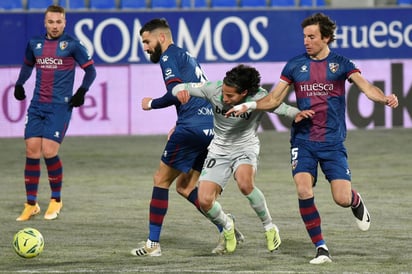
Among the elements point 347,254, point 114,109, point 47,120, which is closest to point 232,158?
point 347,254

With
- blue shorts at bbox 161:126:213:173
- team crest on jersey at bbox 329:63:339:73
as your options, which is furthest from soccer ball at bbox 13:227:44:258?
team crest on jersey at bbox 329:63:339:73

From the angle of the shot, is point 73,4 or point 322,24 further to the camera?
point 73,4

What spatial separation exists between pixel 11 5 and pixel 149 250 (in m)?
12.7

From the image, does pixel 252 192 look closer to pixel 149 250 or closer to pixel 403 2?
pixel 149 250

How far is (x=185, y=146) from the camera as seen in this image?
9.32 meters

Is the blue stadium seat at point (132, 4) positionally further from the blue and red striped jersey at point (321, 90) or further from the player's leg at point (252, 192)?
the blue and red striped jersey at point (321, 90)

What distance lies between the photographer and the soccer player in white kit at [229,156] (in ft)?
29.2

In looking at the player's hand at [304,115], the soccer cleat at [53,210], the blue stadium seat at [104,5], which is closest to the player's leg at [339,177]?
the player's hand at [304,115]

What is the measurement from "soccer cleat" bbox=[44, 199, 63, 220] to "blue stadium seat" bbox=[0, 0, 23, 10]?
994 centimetres

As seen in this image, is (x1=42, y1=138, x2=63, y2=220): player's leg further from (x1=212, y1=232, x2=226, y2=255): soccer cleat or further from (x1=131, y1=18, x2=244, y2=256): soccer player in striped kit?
(x1=212, y1=232, x2=226, y2=255): soccer cleat

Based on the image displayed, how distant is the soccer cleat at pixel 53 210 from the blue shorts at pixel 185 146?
7.98ft

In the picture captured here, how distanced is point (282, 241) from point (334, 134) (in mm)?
1341

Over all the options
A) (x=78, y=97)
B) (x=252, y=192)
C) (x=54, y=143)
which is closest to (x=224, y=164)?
(x=252, y=192)

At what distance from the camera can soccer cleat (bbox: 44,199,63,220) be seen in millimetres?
11375
